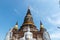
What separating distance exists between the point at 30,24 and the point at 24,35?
118 inches

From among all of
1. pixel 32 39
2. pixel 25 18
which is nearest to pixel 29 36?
pixel 32 39

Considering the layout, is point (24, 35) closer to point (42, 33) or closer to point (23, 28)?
point (23, 28)

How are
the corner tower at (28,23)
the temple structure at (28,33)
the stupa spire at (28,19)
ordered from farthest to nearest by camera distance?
1. the stupa spire at (28,19)
2. the corner tower at (28,23)
3. the temple structure at (28,33)

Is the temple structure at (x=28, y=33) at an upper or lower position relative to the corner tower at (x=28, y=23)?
lower

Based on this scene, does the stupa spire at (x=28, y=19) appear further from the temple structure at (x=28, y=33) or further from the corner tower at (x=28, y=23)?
the temple structure at (x=28, y=33)

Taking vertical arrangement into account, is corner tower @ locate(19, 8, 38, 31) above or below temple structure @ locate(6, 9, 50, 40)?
above

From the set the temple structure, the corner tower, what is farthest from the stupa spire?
the temple structure

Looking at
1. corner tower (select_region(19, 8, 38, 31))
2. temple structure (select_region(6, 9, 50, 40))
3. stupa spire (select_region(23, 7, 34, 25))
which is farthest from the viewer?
stupa spire (select_region(23, 7, 34, 25))

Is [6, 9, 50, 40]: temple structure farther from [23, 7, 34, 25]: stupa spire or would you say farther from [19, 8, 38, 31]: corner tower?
[23, 7, 34, 25]: stupa spire

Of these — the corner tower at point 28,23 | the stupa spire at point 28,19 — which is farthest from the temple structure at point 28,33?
the stupa spire at point 28,19

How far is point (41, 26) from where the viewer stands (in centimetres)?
2469

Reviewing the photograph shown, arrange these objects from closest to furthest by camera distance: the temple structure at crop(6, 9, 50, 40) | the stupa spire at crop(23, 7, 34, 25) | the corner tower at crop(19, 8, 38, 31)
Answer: the temple structure at crop(6, 9, 50, 40) → the corner tower at crop(19, 8, 38, 31) → the stupa spire at crop(23, 7, 34, 25)

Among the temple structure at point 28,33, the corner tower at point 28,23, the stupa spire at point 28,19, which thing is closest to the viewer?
the temple structure at point 28,33

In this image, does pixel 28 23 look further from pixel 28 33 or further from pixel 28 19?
pixel 28 33
